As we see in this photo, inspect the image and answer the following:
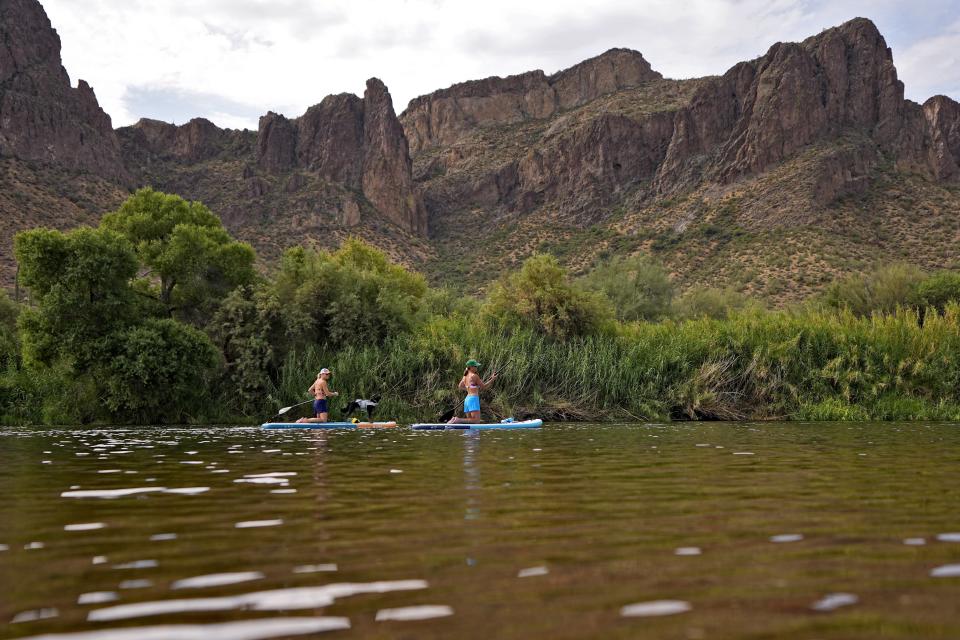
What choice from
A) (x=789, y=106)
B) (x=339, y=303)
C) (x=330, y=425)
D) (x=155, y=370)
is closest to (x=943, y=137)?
(x=789, y=106)

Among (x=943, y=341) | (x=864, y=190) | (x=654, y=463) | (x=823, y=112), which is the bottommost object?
(x=654, y=463)

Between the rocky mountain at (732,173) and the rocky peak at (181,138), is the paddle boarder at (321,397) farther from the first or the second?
the rocky peak at (181,138)

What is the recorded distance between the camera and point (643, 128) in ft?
479

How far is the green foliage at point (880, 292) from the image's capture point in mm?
52531

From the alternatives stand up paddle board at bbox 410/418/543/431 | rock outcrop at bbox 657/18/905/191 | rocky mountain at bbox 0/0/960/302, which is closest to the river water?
stand up paddle board at bbox 410/418/543/431

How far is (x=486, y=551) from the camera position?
491 cm

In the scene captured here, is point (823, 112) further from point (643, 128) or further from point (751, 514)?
point (751, 514)

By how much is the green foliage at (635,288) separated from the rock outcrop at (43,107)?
277ft

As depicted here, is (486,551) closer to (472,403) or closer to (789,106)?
(472,403)

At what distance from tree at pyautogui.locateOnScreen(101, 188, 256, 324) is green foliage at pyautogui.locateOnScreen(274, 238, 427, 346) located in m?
2.31

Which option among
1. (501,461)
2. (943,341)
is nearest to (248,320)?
(501,461)

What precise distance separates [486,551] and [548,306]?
2596cm

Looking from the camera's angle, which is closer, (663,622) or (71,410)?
(663,622)

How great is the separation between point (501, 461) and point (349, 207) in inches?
4811
